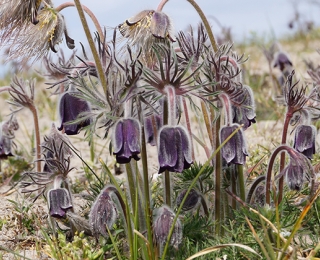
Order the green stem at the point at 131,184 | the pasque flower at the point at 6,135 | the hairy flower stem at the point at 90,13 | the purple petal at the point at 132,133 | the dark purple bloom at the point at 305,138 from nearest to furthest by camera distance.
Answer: the purple petal at the point at 132,133
the green stem at the point at 131,184
the hairy flower stem at the point at 90,13
the dark purple bloom at the point at 305,138
the pasque flower at the point at 6,135

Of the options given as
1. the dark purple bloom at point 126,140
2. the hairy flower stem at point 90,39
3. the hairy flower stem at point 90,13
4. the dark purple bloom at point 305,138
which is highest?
the hairy flower stem at point 90,13

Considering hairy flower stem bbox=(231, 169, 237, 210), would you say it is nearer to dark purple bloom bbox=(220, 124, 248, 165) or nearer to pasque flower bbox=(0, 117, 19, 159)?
dark purple bloom bbox=(220, 124, 248, 165)

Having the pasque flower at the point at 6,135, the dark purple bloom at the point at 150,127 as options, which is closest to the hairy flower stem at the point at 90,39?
the dark purple bloom at the point at 150,127

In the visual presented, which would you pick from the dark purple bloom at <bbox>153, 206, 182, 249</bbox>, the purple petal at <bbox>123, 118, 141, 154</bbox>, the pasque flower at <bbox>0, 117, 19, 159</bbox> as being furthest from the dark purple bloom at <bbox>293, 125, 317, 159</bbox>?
the pasque flower at <bbox>0, 117, 19, 159</bbox>

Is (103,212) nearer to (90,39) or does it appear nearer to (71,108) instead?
(71,108)

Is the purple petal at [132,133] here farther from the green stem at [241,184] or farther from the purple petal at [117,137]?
the green stem at [241,184]

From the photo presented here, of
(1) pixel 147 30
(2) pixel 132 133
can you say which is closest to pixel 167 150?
(2) pixel 132 133

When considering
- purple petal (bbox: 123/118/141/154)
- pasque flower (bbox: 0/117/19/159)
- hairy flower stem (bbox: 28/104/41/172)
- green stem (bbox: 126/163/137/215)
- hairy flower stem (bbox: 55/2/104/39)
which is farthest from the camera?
pasque flower (bbox: 0/117/19/159)

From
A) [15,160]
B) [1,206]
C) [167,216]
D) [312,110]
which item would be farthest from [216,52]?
[15,160]
